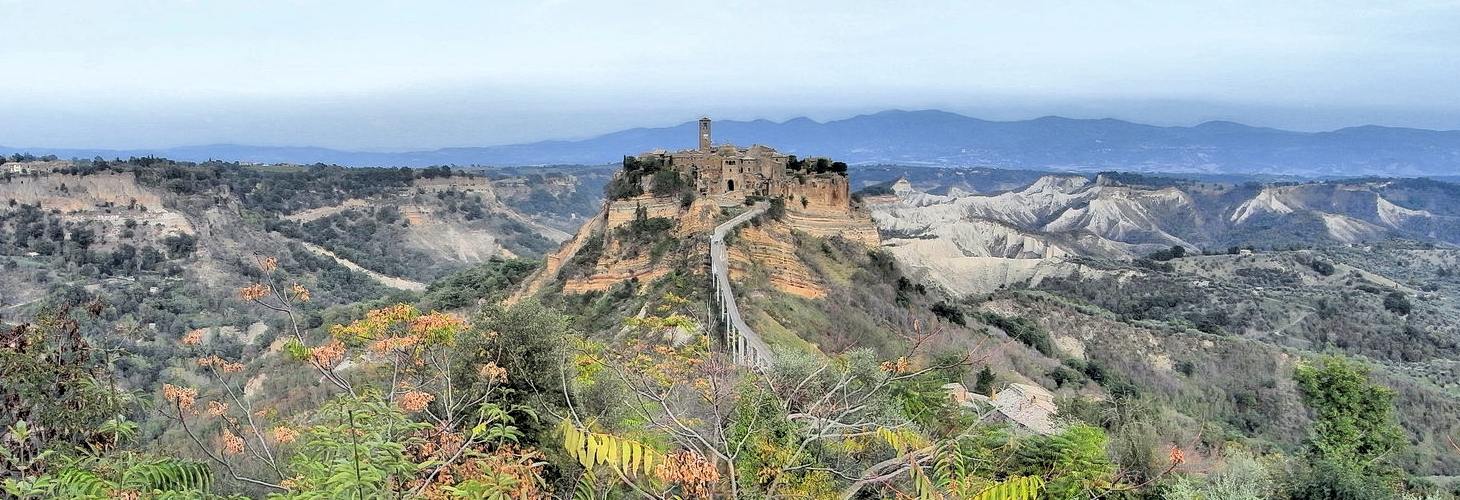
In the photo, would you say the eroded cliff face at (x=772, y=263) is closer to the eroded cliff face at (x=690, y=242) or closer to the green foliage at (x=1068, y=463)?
the eroded cliff face at (x=690, y=242)

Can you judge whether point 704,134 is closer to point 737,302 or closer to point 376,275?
point 737,302

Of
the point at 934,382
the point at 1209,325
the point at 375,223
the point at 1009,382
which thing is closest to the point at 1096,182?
the point at 1209,325

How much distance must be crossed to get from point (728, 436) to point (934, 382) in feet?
20.7

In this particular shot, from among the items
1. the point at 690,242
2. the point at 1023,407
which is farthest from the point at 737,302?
the point at 1023,407

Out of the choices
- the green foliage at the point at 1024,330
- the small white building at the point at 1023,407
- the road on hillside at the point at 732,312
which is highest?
the road on hillside at the point at 732,312

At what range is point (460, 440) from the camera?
731 cm

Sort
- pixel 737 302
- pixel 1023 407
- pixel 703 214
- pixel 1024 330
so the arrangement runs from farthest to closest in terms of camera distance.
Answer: pixel 1024 330, pixel 703 214, pixel 737 302, pixel 1023 407

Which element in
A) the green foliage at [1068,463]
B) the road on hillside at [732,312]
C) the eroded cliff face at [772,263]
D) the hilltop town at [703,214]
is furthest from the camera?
the hilltop town at [703,214]

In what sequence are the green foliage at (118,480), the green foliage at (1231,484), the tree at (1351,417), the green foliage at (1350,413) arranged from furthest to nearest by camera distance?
the green foliage at (1350,413)
the tree at (1351,417)
the green foliage at (1231,484)
the green foliage at (118,480)

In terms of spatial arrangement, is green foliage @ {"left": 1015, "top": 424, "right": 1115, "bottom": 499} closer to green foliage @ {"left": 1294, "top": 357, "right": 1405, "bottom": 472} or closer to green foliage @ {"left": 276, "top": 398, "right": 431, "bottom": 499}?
green foliage @ {"left": 276, "top": 398, "right": 431, "bottom": 499}

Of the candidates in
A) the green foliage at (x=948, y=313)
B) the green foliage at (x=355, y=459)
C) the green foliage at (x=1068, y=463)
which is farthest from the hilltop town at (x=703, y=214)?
the green foliage at (x=355, y=459)

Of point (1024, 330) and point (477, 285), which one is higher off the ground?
point (477, 285)

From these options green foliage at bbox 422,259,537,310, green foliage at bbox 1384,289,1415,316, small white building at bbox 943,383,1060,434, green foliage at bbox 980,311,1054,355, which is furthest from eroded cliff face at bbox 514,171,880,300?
green foliage at bbox 1384,289,1415,316

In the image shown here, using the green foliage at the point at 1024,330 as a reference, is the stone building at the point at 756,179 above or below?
above
